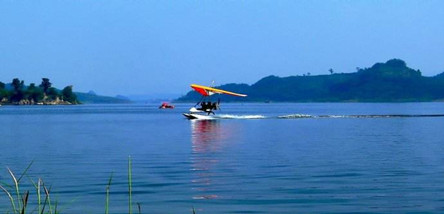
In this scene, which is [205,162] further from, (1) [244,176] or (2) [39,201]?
(2) [39,201]

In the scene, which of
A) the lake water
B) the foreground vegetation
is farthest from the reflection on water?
the foreground vegetation

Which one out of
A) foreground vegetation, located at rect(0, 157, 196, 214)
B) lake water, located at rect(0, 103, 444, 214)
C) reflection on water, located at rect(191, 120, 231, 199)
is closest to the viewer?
foreground vegetation, located at rect(0, 157, 196, 214)

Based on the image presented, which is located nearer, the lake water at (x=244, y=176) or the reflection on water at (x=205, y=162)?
the lake water at (x=244, y=176)

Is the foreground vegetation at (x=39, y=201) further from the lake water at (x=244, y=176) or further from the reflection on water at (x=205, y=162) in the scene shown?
the reflection on water at (x=205, y=162)

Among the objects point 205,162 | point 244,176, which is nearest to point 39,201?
point 244,176

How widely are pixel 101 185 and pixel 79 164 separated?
31.3 ft

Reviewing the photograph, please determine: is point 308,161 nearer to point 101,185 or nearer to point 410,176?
point 410,176

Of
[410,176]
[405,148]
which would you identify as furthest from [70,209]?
[405,148]

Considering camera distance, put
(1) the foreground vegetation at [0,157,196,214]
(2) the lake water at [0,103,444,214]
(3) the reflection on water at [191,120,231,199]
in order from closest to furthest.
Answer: (1) the foreground vegetation at [0,157,196,214] < (2) the lake water at [0,103,444,214] < (3) the reflection on water at [191,120,231,199]

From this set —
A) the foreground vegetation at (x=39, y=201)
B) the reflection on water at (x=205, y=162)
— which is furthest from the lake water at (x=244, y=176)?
the foreground vegetation at (x=39, y=201)

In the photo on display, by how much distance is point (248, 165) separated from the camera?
113 feet

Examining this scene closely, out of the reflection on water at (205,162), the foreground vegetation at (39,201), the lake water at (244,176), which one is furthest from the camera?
the reflection on water at (205,162)

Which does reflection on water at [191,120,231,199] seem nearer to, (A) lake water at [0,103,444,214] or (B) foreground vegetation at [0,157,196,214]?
(A) lake water at [0,103,444,214]

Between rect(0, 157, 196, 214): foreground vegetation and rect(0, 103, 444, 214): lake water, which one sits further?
rect(0, 103, 444, 214): lake water
